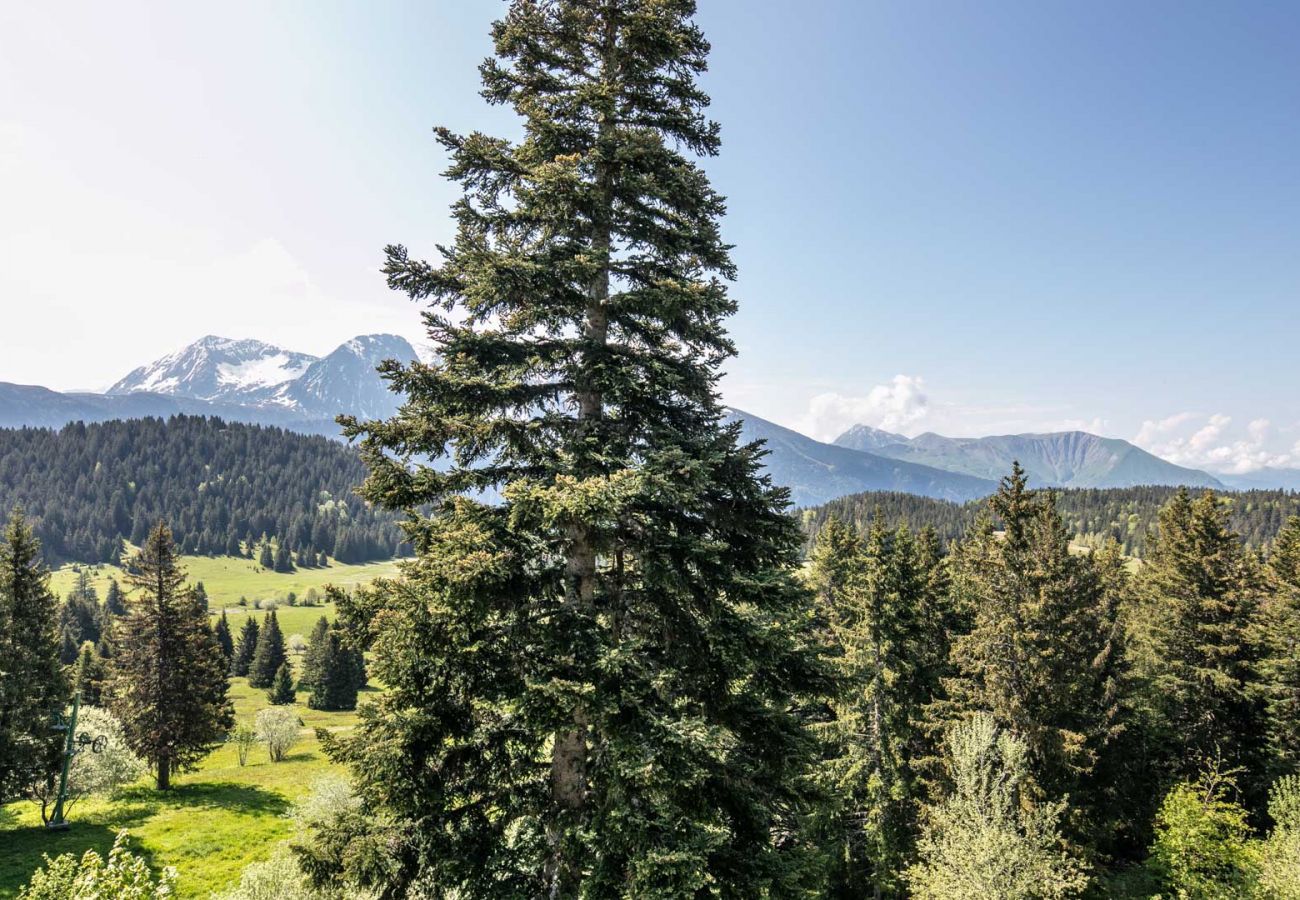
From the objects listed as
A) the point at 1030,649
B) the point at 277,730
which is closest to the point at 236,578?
the point at 277,730

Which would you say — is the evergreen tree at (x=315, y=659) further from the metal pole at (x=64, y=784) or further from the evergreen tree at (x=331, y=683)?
the metal pole at (x=64, y=784)

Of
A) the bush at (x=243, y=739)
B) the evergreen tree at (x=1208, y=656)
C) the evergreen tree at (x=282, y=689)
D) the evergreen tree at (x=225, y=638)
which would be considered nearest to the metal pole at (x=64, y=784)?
the bush at (x=243, y=739)

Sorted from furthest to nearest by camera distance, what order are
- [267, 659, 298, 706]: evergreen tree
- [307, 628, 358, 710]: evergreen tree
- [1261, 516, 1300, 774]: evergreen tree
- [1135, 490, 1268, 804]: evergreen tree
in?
[307, 628, 358, 710]: evergreen tree → [267, 659, 298, 706]: evergreen tree → [1135, 490, 1268, 804]: evergreen tree → [1261, 516, 1300, 774]: evergreen tree

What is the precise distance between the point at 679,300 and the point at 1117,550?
5639 cm

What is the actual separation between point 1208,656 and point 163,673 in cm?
5907

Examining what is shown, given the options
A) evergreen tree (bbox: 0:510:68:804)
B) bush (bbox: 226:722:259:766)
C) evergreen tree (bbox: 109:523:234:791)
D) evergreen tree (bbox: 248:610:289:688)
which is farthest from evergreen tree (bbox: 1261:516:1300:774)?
evergreen tree (bbox: 248:610:289:688)

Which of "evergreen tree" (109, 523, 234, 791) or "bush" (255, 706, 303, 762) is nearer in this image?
"evergreen tree" (109, 523, 234, 791)

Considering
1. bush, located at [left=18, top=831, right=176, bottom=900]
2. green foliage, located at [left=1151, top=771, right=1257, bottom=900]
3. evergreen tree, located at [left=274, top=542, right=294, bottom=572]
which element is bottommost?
evergreen tree, located at [left=274, top=542, right=294, bottom=572]

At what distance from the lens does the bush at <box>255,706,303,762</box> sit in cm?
4912

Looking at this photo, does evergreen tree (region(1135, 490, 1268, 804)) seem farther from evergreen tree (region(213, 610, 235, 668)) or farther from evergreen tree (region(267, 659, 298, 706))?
evergreen tree (region(213, 610, 235, 668))

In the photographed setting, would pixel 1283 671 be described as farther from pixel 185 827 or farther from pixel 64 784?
pixel 64 784

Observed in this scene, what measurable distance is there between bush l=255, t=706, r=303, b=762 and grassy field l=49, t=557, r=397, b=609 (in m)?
101

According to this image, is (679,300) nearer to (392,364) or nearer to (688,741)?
(392,364)

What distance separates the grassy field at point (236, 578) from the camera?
153000 mm
